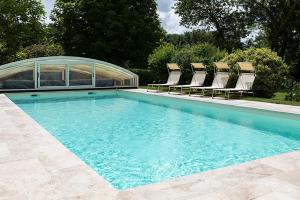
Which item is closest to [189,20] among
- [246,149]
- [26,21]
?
[26,21]

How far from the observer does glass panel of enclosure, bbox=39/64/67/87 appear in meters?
17.7

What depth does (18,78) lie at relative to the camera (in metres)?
17.1

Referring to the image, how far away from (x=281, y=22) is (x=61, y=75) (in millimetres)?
18338

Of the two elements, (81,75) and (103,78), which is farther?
(103,78)

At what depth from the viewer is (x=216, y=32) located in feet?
97.1

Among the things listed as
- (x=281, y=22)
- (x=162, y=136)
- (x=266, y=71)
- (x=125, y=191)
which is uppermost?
(x=281, y=22)

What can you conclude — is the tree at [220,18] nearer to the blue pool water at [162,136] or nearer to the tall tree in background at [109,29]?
the tall tree in background at [109,29]

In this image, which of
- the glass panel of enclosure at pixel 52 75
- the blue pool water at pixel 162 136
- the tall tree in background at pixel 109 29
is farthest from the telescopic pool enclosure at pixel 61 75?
the tall tree in background at pixel 109 29

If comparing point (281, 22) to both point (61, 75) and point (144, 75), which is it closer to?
point (144, 75)

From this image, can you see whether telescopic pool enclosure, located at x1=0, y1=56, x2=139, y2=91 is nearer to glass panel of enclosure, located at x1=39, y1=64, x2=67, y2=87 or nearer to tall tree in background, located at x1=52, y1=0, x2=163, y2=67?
glass panel of enclosure, located at x1=39, y1=64, x2=67, y2=87

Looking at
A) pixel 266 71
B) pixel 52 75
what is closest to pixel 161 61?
pixel 52 75

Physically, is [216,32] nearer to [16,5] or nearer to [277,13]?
[277,13]

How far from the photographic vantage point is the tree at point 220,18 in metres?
28.1

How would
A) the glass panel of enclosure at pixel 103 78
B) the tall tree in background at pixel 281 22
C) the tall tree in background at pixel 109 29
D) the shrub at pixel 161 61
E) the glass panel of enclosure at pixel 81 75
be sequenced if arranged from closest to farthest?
the glass panel of enclosure at pixel 81 75 < the glass panel of enclosure at pixel 103 78 < the shrub at pixel 161 61 < the tall tree in background at pixel 281 22 < the tall tree in background at pixel 109 29
